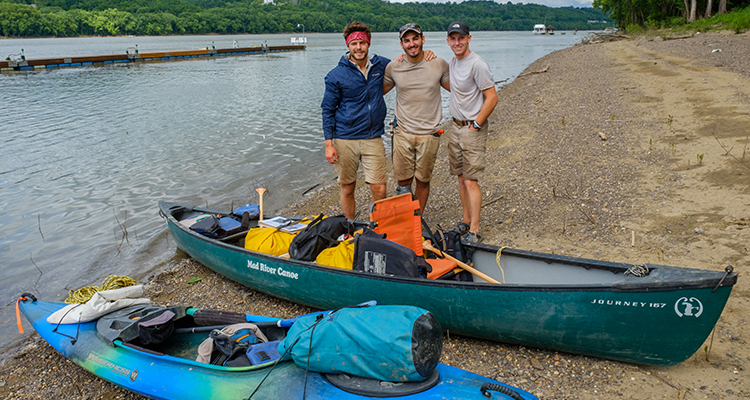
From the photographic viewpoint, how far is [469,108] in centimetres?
527

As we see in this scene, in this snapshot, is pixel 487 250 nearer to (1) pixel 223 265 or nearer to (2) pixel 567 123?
(1) pixel 223 265

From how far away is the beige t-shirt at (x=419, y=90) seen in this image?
17.4 ft

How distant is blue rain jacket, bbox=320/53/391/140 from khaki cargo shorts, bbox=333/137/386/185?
0.08 metres

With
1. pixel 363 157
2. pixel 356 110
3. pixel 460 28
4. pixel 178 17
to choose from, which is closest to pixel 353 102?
pixel 356 110

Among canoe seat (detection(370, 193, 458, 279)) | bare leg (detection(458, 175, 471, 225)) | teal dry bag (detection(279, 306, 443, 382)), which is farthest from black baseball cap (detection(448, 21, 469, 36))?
teal dry bag (detection(279, 306, 443, 382))

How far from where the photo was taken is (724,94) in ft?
39.4

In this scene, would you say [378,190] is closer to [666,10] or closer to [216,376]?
[216,376]

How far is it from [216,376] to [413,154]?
341cm

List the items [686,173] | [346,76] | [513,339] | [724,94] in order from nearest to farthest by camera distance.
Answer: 1. [513,339]
2. [346,76]
3. [686,173]
4. [724,94]

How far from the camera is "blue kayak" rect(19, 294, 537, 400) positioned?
2826 millimetres

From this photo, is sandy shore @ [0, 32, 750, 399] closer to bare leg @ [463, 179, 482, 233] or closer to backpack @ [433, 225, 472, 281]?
bare leg @ [463, 179, 482, 233]

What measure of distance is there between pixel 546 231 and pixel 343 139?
2980 millimetres

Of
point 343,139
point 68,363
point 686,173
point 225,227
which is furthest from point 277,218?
point 686,173

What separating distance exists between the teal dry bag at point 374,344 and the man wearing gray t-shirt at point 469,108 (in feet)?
8.39
